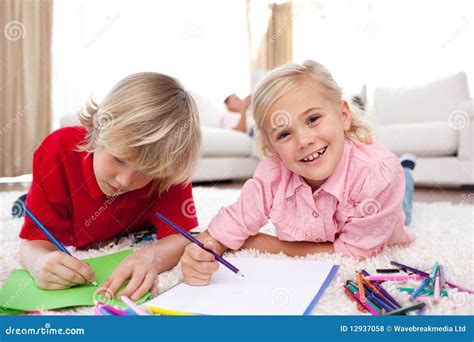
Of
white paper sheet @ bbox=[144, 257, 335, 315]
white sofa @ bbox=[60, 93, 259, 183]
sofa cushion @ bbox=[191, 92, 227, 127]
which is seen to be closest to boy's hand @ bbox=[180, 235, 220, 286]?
white paper sheet @ bbox=[144, 257, 335, 315]

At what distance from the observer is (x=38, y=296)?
57cm

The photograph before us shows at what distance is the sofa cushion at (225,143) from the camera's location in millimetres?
2348

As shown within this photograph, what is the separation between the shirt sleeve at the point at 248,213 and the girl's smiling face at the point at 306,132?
0.06 m

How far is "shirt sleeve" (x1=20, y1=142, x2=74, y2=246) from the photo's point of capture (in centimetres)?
79

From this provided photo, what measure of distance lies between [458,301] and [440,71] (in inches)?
101

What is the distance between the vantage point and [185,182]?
823 mm

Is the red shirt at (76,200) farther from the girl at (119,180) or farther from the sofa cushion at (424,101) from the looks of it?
the sofa cushion at (424,101)

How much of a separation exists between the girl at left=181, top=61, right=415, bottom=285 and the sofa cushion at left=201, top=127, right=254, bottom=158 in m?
1.50

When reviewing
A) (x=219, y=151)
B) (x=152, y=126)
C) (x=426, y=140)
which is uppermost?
(x=152, y=126)

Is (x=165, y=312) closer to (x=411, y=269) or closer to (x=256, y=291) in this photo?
(x=256, y=291)

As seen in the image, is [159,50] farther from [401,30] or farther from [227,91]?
[401,30]

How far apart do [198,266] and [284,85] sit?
35 centimetres

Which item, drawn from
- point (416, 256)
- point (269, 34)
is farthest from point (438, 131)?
point (416, 256)
